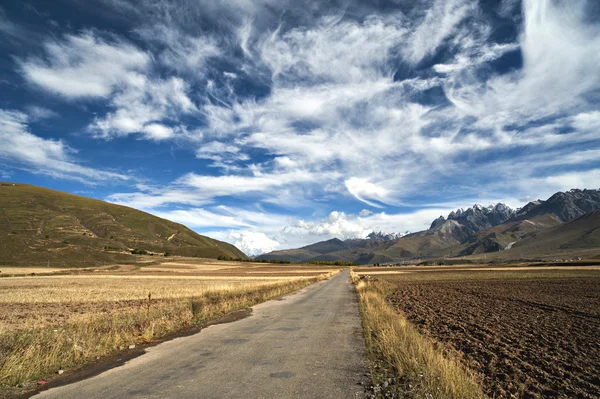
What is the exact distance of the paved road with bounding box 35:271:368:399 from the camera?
735cm

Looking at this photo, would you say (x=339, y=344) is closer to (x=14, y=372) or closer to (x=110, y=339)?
(x=110, y=339)

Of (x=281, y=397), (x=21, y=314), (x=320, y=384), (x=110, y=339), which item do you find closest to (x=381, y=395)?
(x=320, y=384)

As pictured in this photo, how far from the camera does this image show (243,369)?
8.90 metres

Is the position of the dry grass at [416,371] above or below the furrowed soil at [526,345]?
above

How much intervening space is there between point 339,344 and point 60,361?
358 inches

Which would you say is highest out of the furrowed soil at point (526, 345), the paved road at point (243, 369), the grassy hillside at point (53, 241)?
the grassy hillside at point (53, 241)

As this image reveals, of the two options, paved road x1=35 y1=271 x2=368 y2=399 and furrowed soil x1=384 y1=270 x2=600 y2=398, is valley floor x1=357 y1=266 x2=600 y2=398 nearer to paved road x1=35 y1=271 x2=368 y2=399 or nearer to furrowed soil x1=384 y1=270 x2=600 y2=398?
furrowed soil x1=384 y1=270 x2=600 y2=398

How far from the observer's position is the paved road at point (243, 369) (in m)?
7.35

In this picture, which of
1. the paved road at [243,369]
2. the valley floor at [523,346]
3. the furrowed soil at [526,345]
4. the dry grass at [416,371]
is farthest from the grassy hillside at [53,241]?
the dry grass at [416,371]

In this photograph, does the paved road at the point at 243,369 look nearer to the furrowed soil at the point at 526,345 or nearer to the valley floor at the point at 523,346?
the valley floor at the point at 523,346

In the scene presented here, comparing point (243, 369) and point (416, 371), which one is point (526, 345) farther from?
point (243, 369)

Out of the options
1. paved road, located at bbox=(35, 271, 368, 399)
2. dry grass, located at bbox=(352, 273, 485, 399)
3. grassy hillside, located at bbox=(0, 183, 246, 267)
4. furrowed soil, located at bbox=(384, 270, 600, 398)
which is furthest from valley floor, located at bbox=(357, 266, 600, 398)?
grassy hillside, located at bbox=(0, 183, 246, 267)

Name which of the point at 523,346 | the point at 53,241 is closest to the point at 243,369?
the point at 523,346

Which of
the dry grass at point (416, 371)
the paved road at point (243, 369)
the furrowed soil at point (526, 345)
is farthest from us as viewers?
the furrowed soil at point (526, 345)
